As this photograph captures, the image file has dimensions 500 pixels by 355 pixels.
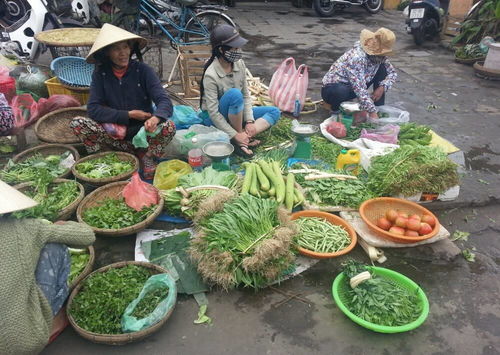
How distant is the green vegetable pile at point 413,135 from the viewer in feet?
14.0

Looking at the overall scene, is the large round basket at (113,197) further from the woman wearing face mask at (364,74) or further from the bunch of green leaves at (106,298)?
the woman wearing face mask at (364,74)

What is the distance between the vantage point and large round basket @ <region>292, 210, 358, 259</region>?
2788 mm

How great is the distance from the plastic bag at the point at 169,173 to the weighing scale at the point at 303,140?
47.2 inches

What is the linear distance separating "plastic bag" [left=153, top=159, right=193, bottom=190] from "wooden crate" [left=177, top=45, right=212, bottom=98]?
2203mm

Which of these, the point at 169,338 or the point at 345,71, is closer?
the point at 169,338

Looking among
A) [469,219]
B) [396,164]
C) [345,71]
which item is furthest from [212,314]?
[345,71]

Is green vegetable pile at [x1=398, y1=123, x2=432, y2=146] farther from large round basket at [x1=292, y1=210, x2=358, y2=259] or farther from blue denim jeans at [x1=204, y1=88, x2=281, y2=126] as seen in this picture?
large round basket at [x1=292, y1=210, x2=358, y2=259]

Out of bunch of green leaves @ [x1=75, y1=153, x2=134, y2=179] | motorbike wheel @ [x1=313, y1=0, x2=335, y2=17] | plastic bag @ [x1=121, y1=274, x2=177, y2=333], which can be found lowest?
plastic bag @ [x1=121, y1=274, x2=177, y2=333]

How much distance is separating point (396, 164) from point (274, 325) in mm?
1824

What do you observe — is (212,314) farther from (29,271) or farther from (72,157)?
(72,157)

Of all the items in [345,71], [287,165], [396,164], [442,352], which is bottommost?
[442,352]

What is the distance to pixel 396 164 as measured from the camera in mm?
3350

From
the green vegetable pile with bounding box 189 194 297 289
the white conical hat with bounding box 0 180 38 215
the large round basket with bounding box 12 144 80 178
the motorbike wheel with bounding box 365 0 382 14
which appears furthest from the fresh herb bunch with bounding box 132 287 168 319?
the motorbike wheel with bounding box 365 0 382 14

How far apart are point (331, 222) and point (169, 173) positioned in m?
1.58
